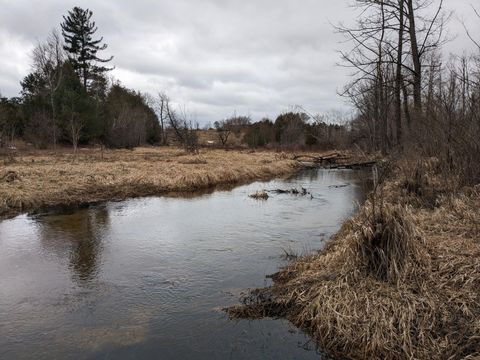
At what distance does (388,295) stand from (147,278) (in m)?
4.13

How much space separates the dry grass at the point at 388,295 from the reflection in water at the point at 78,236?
3565mm

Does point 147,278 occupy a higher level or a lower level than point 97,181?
lower

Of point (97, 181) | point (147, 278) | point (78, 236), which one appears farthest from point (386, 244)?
point (97, 181)

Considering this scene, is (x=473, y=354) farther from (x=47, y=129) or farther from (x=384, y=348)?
(x=47, y=129)

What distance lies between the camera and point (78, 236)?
1048 centimetres

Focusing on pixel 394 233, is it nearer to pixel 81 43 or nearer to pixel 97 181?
pixel 97 181

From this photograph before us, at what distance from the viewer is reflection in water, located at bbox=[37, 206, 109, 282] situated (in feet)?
27.2

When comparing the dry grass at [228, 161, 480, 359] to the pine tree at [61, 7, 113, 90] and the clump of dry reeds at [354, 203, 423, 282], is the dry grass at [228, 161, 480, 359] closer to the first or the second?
the clump of dry reeds at [354, 203, 423, 282]

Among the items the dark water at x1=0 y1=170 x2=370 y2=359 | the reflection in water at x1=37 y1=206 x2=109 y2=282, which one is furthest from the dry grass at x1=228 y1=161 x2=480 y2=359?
the reflection in water at x1=37 y1=206 x2=109 y2=282

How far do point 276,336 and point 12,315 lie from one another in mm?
3759

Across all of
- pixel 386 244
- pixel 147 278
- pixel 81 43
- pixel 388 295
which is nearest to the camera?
pixel 388 295

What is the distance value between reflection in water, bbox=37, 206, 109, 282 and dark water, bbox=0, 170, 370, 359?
0.08 ft

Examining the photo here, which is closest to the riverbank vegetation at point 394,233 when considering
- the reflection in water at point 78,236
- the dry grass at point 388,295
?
the dry grass at point 388,295

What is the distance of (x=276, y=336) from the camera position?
548cm
